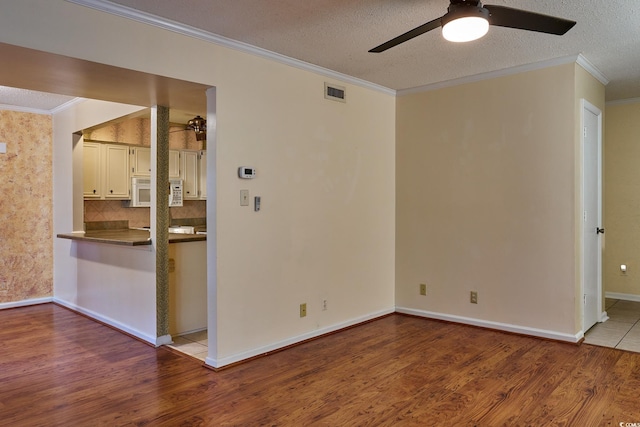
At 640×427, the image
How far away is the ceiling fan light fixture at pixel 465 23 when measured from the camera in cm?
221

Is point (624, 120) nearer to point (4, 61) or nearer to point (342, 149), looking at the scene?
point (342, 149)

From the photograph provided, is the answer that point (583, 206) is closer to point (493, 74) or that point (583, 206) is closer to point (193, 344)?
point (493, 74)

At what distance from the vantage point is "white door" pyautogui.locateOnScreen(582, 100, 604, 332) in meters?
4.15

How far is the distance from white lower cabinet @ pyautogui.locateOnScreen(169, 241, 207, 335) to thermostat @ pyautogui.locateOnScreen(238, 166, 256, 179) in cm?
124

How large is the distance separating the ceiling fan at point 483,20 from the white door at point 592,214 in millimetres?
2095

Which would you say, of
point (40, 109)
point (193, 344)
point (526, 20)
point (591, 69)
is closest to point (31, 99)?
point (40, 109)

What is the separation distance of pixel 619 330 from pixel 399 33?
139 inches

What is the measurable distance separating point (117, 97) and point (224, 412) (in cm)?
262

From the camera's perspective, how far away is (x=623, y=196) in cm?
560

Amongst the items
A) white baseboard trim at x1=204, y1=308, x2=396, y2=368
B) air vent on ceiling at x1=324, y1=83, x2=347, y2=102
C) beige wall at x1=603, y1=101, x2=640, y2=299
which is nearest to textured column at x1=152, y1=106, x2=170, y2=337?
white baseboard trim at x1=204, y1=308, x2=396, y2=368

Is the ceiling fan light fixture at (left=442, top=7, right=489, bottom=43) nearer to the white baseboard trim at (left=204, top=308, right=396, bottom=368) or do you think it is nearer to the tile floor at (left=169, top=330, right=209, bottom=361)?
the white baseboard trim at (left=204, top=308, right=396, bottom=368)

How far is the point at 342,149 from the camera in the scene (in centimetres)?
443

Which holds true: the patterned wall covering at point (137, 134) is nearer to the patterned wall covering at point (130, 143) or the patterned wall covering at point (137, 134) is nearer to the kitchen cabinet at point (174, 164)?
the patterned wall covering at point (130, 143)

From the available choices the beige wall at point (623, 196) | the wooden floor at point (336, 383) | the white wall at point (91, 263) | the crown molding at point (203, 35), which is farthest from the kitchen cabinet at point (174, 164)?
the beige wall at point (623, 196)
